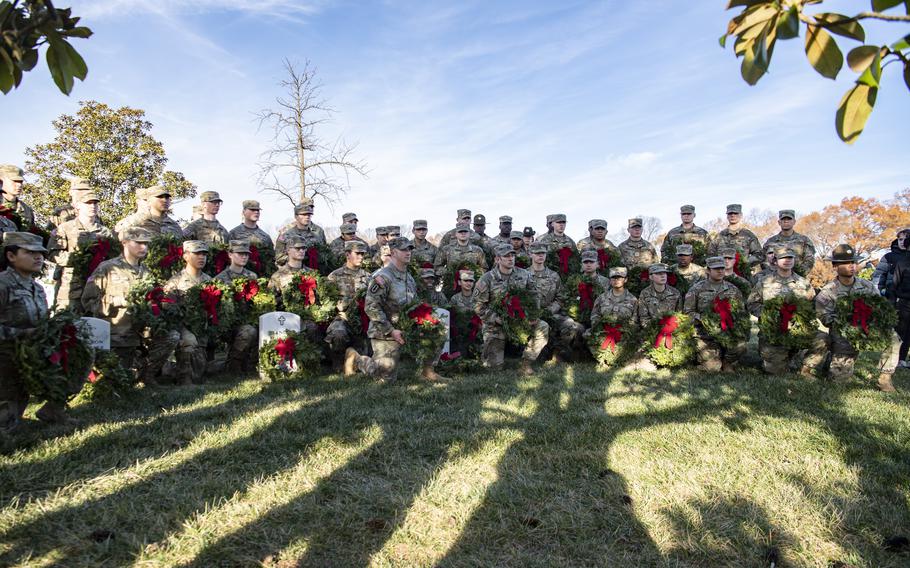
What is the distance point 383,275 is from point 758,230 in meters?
58.6

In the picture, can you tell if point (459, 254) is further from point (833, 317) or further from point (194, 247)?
point (833, 317)

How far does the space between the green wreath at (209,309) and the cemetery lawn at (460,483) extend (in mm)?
1286

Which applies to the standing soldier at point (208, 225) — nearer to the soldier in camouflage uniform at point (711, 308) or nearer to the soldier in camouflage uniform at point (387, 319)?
the soldier in camouflage uniform at point (387, 319)

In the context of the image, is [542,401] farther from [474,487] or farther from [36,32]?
[36,32]

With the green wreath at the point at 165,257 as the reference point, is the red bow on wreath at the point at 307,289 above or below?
below

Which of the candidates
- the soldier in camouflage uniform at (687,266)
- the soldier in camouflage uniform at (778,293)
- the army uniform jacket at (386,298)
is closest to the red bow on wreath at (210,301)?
→ the army uniform jacket at (386,298)

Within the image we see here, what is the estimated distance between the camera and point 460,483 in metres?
4.16

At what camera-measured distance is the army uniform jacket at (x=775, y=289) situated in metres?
8.55

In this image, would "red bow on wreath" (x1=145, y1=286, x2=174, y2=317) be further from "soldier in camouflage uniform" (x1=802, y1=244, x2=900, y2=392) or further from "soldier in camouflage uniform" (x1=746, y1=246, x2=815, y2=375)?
"soldier in camouflage uniform" (x1=802, y1=244, x2=900, y2=392)

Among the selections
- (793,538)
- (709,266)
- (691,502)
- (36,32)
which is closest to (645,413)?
(691,502)

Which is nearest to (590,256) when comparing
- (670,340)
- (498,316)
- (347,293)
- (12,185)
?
(670,340)

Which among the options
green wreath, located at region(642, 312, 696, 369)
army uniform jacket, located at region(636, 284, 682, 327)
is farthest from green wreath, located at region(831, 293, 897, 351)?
army uniform jacket, located at region(636, 284, 682, 327)

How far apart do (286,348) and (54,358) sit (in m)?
2.92

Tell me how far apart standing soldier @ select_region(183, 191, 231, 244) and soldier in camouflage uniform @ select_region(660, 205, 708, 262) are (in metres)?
9.07
